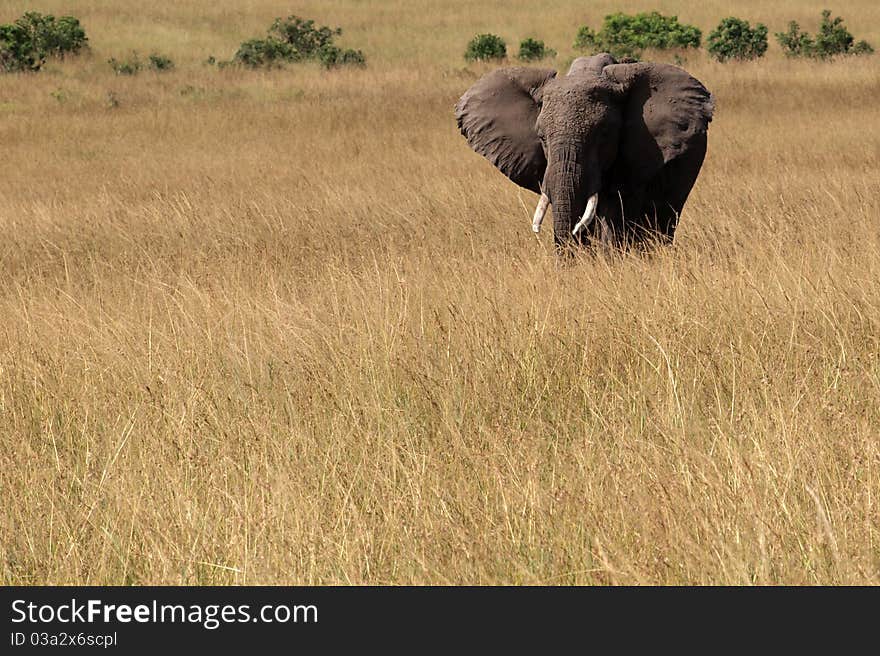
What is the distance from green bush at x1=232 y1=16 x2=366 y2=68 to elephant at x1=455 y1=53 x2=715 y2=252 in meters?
19.9

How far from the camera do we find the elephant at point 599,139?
6.31 metres

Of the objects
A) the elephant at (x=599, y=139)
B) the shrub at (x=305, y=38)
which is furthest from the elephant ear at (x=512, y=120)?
the shrub at (x=305, y=38)

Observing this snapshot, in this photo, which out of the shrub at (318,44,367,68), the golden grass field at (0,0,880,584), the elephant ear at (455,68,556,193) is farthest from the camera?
the shrub at (318,44,367,68)

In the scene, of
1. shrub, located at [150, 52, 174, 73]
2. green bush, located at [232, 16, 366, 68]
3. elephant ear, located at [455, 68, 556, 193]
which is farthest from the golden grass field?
shrub, located at [150, 52, 174, 73]

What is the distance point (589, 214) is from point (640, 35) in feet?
91.1

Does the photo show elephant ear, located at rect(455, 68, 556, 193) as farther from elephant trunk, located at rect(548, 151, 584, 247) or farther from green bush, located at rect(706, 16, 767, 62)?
green bush, located at rect(706, 16, 767, 62)

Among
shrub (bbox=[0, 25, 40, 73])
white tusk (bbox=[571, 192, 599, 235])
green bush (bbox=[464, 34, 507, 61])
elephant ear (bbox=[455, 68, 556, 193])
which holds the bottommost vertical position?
green bush (bbox=[464, 34, 507, 61])

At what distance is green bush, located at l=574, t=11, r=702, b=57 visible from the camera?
1222 inches

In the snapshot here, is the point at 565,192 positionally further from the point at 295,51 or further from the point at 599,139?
the point at 295,51

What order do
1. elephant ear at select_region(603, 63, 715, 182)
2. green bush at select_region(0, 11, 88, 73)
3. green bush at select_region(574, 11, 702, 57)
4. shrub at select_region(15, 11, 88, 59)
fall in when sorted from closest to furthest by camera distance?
elephant ear at select_region(603, 63, 715, 182) < green bush at select_region(0, 11, 88, 73) < shrub at select_region(15, 11, 88, 59) < green bush at select_region(574, 11, 702, 57)

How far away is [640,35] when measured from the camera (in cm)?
3244

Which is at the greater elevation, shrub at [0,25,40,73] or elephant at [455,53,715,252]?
elephant at [455,53,715,252]

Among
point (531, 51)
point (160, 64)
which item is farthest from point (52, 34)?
point (531, 51)
